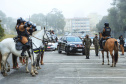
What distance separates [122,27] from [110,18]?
7502 millimetres

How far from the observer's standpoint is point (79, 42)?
2177 cm

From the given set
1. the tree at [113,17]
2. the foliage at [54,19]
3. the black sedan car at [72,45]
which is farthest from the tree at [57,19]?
the black sedan car at [72,45]

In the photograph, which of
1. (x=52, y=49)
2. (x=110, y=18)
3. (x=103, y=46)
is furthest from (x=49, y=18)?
(x=103, y=46)

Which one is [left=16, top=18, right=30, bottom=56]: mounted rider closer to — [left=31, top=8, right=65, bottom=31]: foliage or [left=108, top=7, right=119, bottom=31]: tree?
[left=108, top=7, right=119, bottom=31]: tree

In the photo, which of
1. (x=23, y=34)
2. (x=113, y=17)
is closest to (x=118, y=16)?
(x=113, y=17)

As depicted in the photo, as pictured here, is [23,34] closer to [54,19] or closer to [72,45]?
[72,45]

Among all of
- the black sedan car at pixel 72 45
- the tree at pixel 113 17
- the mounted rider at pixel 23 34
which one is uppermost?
the tree at pixel 113 17

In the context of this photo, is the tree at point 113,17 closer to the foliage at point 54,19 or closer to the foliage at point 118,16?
the foliage at point 118,16

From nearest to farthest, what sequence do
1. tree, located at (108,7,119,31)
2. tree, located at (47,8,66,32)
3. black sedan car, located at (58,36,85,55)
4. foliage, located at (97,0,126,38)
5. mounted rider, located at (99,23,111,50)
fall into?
mounted rider, located at (99,23,111,50)
black sedan car, located at (58,36,85,55)
foliage, located at (97,0,126,38)
tree, located at (108,7,119,31)
tree, located at (47,8,66,32)

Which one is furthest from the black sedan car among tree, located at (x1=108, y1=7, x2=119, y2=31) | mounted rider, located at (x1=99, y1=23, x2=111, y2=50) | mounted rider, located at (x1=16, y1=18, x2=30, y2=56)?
tree, located at (x1=108, y1=7, x2=119, y2=31)

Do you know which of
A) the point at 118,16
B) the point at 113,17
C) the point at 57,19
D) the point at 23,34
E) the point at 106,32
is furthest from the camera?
the point at 57,19

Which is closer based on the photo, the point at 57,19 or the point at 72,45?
the point at 72,45

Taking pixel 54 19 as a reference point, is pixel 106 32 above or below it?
below

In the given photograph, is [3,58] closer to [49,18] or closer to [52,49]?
[52,49]
